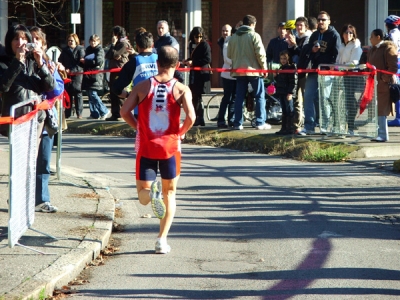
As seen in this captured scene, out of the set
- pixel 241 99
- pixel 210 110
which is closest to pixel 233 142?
pixel 241 99

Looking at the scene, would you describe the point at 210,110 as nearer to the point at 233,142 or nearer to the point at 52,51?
the point at 233,142

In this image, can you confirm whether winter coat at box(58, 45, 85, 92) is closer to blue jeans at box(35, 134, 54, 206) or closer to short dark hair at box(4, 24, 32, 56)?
blue jeans at box(35, 134, 54, 206)

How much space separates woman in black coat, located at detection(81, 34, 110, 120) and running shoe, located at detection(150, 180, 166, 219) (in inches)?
451

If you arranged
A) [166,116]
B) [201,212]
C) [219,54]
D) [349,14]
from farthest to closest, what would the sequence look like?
[349,14]
[219,54]
[201,212]
[166,116]

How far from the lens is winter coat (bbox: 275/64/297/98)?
14453 millimetres

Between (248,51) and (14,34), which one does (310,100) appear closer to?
(248,51)

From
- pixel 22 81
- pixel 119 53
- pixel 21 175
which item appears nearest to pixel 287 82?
pixel 119 53

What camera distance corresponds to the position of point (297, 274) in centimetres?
678

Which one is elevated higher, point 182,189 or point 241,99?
point 241,99

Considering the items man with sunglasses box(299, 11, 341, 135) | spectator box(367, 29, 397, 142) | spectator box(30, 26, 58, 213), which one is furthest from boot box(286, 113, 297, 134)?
spectator box(30, 26, 58, 213)

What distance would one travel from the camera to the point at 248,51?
50.1 ft

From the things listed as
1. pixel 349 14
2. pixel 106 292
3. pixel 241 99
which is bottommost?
pixel 106 292

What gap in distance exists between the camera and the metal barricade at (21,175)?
21.9ft

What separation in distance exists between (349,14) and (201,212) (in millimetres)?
23939
